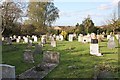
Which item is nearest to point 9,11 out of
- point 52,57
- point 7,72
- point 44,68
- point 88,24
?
point 88,24

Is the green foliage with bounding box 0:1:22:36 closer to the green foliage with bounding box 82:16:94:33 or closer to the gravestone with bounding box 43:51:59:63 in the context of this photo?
the green foliage with bounding box 82:16:94:33

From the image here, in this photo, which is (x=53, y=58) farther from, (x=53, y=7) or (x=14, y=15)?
(x=53, y=7)

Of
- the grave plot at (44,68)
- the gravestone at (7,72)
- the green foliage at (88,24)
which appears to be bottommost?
the grave plot at (44,68)

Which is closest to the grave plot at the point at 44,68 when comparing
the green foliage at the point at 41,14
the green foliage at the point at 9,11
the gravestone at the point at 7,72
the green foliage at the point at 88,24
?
the gravestone at the point at 7,72

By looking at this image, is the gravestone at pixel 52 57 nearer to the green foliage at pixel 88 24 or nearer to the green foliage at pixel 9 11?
the green foliage at pixel 9 11

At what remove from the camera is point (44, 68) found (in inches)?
463

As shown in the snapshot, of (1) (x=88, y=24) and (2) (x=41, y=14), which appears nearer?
(1) (x=88, y=24)

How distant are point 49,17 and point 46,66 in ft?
165

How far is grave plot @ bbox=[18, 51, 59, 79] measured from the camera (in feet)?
33.6

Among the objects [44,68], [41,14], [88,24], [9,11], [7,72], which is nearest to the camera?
[7,72]

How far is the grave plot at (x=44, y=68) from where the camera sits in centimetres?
1023

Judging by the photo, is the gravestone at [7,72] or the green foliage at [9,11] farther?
the green foliage at [9,11]

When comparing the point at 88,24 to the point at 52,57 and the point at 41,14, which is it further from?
the point at 52,57

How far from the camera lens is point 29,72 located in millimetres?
10875
